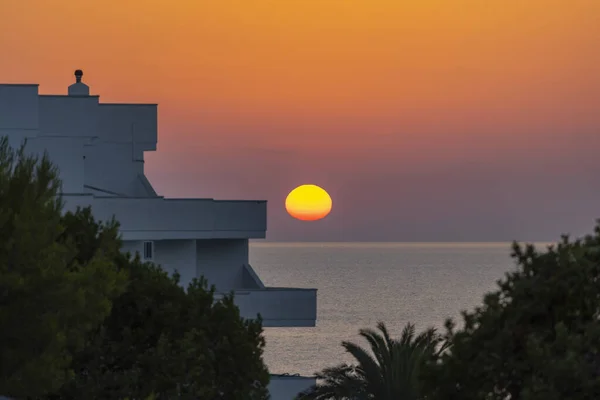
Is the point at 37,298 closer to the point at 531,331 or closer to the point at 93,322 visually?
the point at 93,322

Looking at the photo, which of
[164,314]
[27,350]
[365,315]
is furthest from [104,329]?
[365,315]

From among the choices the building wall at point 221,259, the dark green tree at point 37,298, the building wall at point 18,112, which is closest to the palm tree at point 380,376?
the building wall at point 221,259

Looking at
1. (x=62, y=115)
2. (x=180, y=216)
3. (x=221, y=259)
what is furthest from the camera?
(x=221, y=259)

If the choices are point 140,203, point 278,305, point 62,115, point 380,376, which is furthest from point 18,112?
point 380,376

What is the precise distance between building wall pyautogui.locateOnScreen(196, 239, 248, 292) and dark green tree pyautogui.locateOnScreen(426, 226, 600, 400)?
1012 inches

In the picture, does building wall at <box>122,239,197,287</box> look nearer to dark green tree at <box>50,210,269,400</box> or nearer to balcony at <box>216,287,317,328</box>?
balcony at <box>216,287,317,328</box>

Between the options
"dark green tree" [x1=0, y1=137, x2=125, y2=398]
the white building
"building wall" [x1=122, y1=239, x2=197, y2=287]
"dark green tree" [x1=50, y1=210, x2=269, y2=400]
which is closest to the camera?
"dark green tree" [x1=0, y1=137, x2=125, y2=398]

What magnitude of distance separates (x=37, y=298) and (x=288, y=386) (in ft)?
53.9

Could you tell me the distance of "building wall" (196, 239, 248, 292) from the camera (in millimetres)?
39500

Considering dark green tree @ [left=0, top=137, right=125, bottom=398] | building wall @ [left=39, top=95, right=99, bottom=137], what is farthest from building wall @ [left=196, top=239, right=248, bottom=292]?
dark green tree @ [left=0, top=137, right=125, bottom=398]

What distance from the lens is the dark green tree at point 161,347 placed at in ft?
70.4

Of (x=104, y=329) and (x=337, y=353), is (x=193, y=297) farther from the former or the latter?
(x=337, y=353)

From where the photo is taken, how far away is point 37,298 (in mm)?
19781

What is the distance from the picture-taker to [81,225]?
75.2 feet
